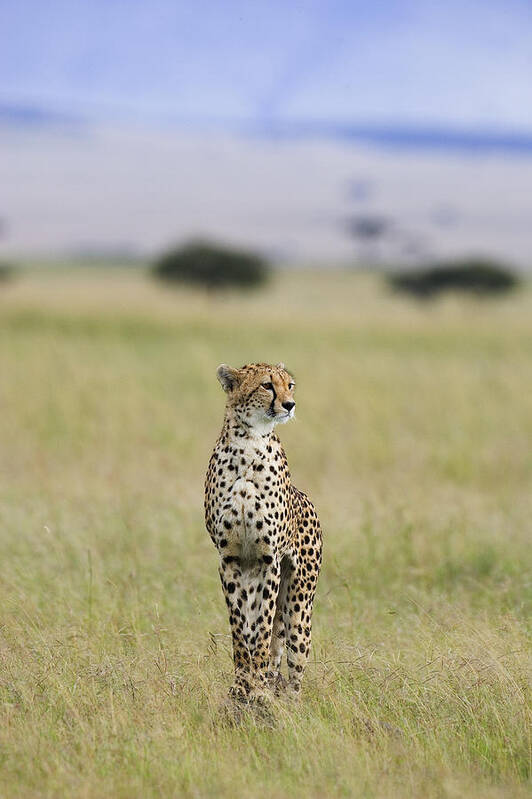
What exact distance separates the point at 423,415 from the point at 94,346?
7.80 m

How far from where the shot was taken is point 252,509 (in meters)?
3.75

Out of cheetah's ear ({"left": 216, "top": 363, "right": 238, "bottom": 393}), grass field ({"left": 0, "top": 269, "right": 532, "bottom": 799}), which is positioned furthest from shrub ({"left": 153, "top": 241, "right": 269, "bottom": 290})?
cheetah's ear ({"left": 216, "top": 363, "right": 238, "bottom": 393})

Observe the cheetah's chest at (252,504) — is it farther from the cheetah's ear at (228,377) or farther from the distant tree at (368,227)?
the distant tree at (368,227)

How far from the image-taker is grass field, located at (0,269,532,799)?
12.2ft

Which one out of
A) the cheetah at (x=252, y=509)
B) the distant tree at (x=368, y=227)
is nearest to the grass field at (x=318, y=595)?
the cheetah at (x=252, y=509)

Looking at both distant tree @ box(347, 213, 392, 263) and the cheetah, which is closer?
the cheetah

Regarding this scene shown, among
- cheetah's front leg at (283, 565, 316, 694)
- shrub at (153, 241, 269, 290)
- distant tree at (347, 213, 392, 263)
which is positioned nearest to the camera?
cheetah's front leg at (283, 565, 316, 694)

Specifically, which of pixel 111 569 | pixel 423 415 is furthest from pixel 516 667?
pixel 423 415

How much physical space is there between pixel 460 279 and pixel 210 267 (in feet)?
29.9

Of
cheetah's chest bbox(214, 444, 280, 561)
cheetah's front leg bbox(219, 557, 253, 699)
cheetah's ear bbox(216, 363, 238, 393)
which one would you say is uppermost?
cheetah's ear bbox(216, 363, 238, 393)

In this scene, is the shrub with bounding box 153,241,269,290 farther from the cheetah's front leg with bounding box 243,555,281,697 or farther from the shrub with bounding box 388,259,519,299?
the cheetah's front leg with bounding box 243,555,281,697

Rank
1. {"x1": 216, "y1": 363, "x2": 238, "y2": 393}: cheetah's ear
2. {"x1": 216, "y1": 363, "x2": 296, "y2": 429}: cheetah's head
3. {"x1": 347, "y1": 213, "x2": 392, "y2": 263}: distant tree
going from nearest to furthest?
{"x1": 216, "y1": 363, "x2": 296, "y2": 429}: cheetah's head, {"x1": 216, "y1": 363, "x2": 238, "y2": 393}: cheetah's ear, {"x1": 347, "y1": 213, "x2": 392, "y2": 263}: distant tree

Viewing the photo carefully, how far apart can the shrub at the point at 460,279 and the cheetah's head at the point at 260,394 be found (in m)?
37.0

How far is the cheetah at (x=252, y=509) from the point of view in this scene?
147 inches
